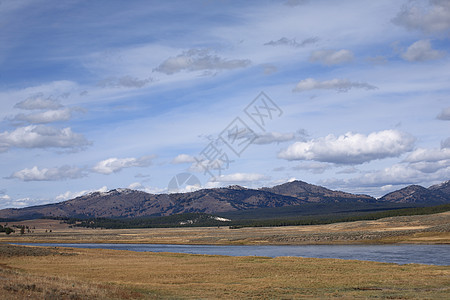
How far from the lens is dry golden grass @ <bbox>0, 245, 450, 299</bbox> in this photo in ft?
100

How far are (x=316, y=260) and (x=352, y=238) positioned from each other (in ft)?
188

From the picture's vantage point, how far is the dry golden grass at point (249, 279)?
30.6 m

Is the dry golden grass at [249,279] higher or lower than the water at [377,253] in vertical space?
higher

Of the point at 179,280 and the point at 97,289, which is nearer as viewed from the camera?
the point at 97,289

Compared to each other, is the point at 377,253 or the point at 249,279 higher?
the point at 249,279

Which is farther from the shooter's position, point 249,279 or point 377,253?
point 377,253

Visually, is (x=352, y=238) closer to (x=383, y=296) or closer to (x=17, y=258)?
(x=17, y=258)

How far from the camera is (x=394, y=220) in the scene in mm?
153625

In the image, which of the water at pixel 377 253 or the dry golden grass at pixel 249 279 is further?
the water at pixel 377 253

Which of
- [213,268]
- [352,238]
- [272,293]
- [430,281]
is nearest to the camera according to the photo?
[272,293]

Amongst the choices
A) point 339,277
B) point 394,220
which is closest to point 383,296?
point 339,277

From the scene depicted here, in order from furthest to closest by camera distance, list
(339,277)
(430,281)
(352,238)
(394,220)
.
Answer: (394,220)
(352,238)
(339,277)
(430,281)

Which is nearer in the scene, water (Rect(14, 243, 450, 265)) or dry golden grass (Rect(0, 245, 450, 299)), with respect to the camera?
dry golden grass (Rect(0, 245, 450, 299))

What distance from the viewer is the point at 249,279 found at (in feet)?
132
